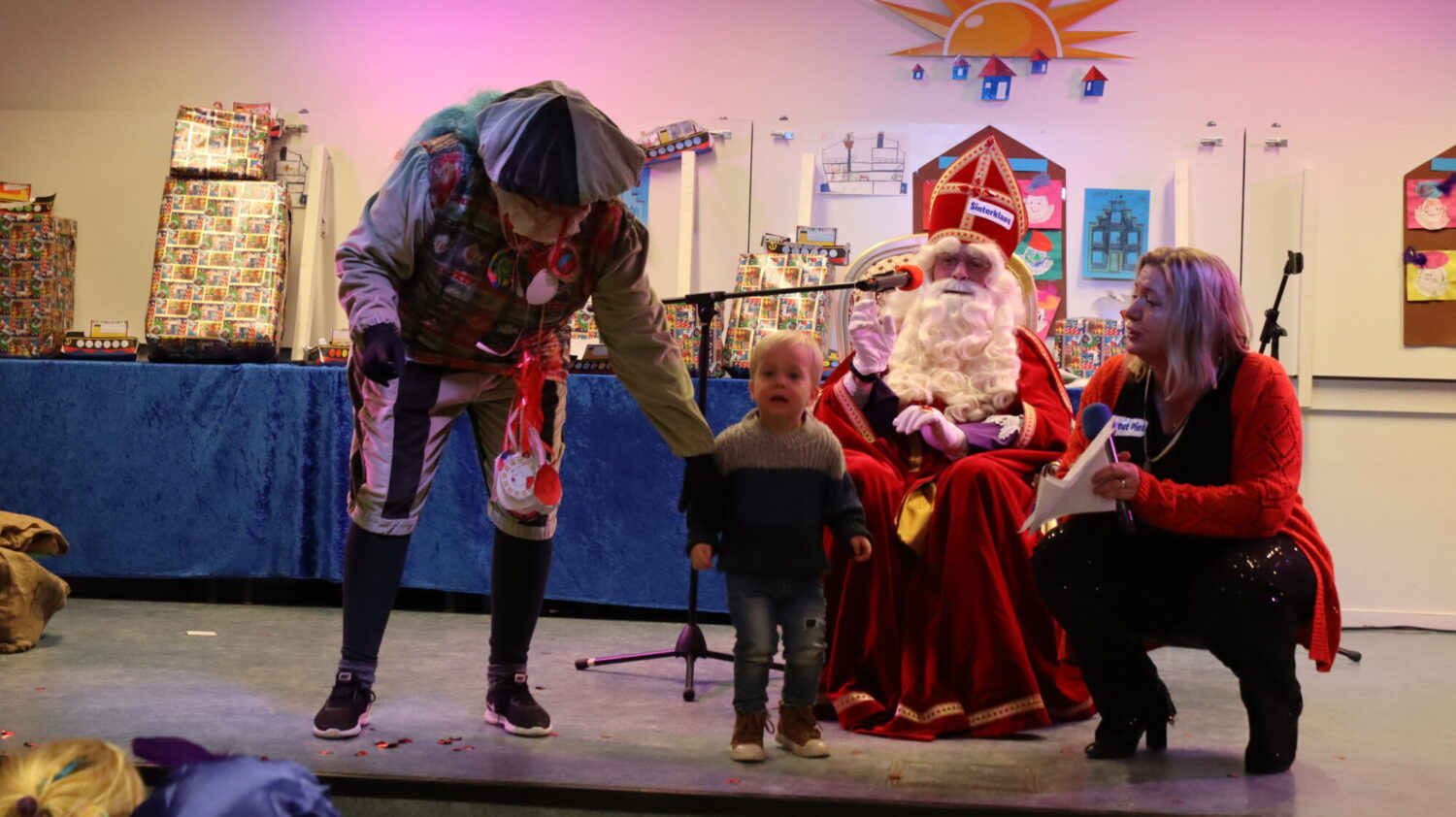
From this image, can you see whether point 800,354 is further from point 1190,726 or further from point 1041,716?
point 1190,726

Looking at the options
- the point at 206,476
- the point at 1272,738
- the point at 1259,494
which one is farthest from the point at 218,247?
the point at 1272,738

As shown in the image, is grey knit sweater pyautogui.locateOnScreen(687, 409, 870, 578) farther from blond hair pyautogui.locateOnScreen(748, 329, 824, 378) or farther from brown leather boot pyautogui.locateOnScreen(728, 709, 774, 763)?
brown leather boot pyautogui.locateOnScreen(728, 709, 774, 763)

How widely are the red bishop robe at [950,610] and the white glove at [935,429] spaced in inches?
1.9

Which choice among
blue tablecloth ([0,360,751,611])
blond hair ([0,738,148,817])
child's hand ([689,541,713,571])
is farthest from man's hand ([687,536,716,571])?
blue tablecloth ([0,360,751,611])

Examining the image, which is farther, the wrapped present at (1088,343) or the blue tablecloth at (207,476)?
the wrapped present at (1088,343)

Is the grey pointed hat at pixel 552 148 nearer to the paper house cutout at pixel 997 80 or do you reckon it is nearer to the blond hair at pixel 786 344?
the blond hair at pixel 786 344

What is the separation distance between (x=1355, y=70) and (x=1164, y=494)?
3.11 metres

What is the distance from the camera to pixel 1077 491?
90.5 inches

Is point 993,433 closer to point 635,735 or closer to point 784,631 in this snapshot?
point 784,631

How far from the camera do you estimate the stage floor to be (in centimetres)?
210

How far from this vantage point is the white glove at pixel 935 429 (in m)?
2.93

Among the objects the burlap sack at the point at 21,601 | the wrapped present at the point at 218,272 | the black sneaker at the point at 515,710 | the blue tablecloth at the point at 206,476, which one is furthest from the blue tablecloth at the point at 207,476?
the black sneaker at the point at 515,710

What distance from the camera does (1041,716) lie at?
8.92 feet

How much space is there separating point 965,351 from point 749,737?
47.1 inches
